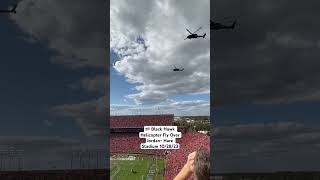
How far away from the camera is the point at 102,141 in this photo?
20.0m

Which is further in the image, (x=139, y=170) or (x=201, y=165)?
(x=139, y=170)

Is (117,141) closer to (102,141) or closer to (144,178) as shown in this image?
(144,178)

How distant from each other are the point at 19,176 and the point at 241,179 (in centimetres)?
1967

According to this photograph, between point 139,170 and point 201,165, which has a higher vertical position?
point 201,165

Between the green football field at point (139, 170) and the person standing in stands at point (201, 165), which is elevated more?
the person standing in stands at point (201, 165)

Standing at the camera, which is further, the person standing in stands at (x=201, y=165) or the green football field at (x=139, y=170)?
the green football field at (x=139, y=170)

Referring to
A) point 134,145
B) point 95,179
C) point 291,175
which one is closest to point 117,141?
point 134,145

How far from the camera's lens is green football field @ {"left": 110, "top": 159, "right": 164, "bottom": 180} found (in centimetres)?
3494

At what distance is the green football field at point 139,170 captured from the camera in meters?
34.9

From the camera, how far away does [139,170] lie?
43.7 metres

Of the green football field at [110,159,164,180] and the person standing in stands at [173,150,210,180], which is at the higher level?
the person standing in stands at [173,150,210,180]

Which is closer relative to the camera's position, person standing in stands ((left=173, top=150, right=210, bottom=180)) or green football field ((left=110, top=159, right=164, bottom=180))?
person standing in stands ((left=173, top=150, right=210, bottom=180))

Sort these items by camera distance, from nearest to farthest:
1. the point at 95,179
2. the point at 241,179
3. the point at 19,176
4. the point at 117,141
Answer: the point at 241,179, the point at 95,179, the point at 19,176, the point at 117,141

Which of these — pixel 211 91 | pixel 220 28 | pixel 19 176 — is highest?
pixel 220 28
